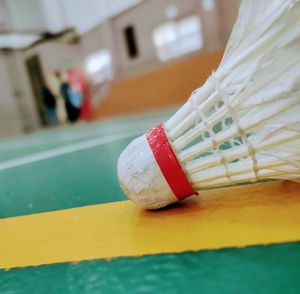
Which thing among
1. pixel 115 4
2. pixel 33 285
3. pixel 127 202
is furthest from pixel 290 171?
pixel 115 4

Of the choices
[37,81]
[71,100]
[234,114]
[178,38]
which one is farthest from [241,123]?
[37,81]

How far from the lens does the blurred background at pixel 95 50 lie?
11.5 meters

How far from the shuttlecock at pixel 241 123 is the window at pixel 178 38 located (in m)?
11.9

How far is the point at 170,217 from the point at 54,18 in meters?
16.2

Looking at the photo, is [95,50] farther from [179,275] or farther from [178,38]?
[179,275]

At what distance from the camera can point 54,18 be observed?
15.3m

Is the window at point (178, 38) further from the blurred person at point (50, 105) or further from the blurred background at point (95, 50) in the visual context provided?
the blurred person at point (50, 105)

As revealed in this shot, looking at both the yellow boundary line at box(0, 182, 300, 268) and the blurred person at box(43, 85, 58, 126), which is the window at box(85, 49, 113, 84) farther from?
the yellow boundary line at box(0, 182, 300, 268)

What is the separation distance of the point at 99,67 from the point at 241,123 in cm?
1582

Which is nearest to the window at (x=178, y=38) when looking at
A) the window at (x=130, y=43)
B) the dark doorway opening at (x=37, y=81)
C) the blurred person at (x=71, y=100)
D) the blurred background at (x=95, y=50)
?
the blurred background at (x=95, y=50)

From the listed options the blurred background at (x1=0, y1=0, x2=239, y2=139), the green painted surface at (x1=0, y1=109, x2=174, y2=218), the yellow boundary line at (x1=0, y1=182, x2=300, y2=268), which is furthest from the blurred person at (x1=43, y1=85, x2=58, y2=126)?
the yellow boundary line at (x1=0, y1=182, x2=300, y2=268)

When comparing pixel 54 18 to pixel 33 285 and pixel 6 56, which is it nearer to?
pixel 6 56

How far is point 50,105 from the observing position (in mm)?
16781

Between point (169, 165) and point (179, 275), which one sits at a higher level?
point (169, 165)
